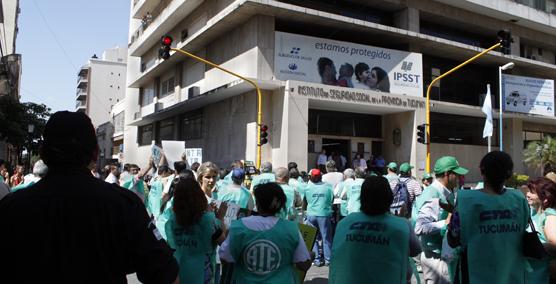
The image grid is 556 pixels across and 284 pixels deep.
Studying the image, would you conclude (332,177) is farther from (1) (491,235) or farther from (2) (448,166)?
(1) (491,235)

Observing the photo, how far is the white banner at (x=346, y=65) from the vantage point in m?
22.2

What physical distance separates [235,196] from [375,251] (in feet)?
11.2

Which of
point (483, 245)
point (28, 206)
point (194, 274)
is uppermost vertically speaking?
point (28, 206)

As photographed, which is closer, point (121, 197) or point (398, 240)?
point (121, 197)

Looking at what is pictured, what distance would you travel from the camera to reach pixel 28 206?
6.38ft

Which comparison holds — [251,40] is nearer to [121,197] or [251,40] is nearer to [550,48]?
[121,197]

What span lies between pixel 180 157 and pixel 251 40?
434 inches

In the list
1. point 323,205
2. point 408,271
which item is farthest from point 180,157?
point 408,271

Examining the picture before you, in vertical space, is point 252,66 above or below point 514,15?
below

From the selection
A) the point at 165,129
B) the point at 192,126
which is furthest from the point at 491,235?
the point at 165,129

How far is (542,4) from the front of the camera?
1280 inches

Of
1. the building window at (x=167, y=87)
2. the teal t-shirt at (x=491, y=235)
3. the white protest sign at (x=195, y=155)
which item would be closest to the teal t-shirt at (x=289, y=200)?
the teal t-shirt at (x=491, y=235)

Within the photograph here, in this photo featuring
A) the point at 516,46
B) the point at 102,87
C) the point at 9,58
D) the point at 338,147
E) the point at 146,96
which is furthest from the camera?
the point at 102,87

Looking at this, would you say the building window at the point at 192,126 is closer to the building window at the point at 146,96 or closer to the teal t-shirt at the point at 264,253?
the building window at the point at 146,96
